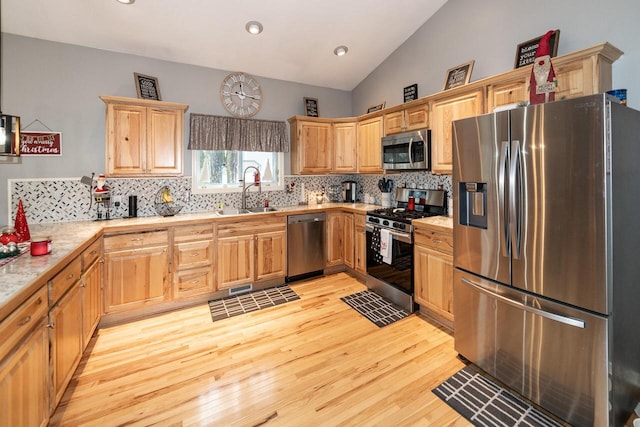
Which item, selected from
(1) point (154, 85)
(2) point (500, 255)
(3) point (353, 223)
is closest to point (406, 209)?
(3) point (353, 223)

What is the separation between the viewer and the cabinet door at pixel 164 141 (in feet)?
10.8

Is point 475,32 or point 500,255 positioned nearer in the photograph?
point 500,255

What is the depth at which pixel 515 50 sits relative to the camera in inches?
111

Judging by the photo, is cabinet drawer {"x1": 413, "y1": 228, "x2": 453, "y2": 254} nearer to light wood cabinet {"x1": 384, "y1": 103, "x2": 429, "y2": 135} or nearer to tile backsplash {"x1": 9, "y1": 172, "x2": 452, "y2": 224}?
tile backsplash {"x1": 9, "y1": 172, "x2": 452, "y2": 224}

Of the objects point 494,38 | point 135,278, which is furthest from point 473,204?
point 135,278

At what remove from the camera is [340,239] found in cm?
436

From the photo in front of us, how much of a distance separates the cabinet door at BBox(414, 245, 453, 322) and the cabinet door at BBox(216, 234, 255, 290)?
6.54ft

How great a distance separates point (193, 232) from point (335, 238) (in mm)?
1951

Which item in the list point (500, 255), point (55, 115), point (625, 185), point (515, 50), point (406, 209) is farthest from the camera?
point (406, 209)

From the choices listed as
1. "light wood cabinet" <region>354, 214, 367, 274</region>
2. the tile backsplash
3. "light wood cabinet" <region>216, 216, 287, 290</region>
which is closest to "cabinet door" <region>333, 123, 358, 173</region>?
the tile backsplash

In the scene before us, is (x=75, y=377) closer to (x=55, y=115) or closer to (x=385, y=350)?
(x=385, y=350)

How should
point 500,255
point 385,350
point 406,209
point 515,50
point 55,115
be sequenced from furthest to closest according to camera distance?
1. point 406,209
2. point 55,115
3. point 515,50
4. point 385,350
5. point 500,255

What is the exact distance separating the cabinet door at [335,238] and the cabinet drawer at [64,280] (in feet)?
9.27

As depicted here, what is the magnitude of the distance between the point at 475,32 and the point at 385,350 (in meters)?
3.41
